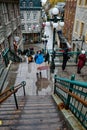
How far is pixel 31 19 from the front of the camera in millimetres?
36281

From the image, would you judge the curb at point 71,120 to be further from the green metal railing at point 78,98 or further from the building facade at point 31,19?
the building facade at point 31,19

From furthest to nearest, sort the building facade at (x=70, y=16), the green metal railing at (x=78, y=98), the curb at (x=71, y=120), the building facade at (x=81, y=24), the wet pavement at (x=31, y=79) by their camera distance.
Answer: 1. the building facade at (x=70, y=16)
2. the building facade at (x=81, y=24)
3. the wet pavement at (x=31, y=79)
4. the curb at (x=71, y=120)
5. the green metal railing at (x=78, y=98)

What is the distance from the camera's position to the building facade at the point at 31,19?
3487 cm

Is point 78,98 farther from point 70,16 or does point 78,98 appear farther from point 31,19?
point 31,19

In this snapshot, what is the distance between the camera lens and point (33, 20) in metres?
36.5

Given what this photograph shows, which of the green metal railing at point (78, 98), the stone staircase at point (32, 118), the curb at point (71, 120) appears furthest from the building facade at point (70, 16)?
the curb at point (71, 120)

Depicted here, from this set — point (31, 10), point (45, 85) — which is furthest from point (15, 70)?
point (31, 10)

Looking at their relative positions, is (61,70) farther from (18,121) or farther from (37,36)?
(37,36)

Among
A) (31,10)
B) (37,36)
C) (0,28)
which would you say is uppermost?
(31,10)

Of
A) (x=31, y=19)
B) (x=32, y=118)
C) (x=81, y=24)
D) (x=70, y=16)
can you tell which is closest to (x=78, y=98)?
(x=32, y=118)

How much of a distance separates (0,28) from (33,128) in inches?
389

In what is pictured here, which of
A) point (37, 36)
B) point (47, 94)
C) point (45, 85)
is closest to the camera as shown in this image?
point (47, 94)

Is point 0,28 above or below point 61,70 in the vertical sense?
above

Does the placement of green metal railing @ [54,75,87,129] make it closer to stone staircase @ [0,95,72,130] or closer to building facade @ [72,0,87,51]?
stone staircase @ [0,95,72,130]
